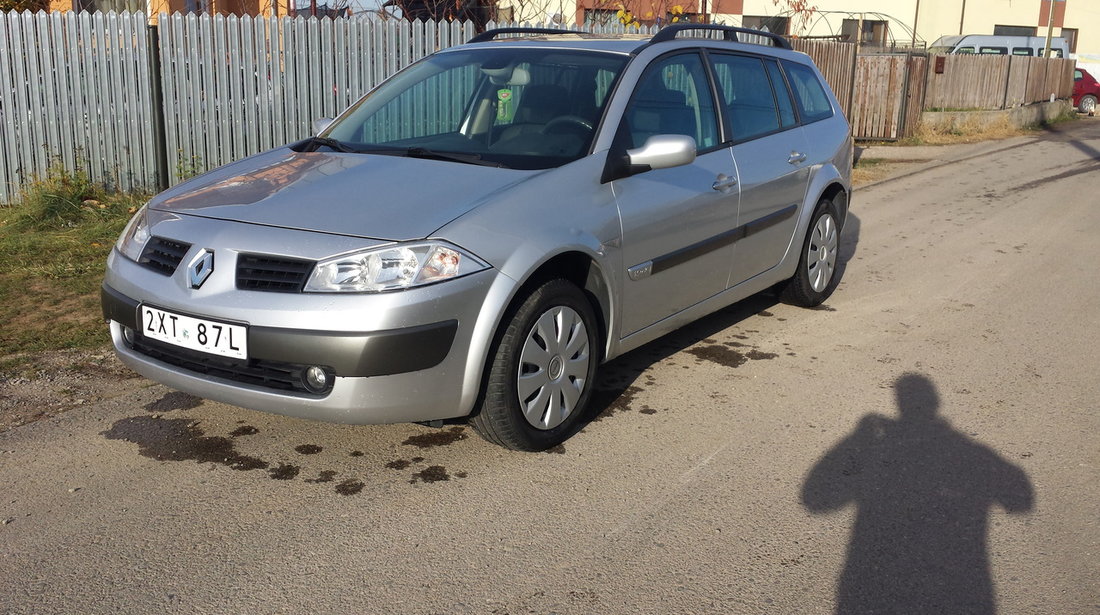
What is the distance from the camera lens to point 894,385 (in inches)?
198

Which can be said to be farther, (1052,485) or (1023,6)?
(1023,6)

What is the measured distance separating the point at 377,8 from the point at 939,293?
7.17m

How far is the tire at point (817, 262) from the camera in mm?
6316

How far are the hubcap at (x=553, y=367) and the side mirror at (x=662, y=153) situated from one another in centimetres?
74

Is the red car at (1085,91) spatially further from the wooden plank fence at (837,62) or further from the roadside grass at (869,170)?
Answer: the roadside grass at (869,170)

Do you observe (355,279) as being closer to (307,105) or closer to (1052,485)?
(1052,485)

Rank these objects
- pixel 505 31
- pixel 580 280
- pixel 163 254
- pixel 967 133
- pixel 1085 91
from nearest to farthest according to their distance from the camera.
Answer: pixel 163 254 < pixel 580 280 < pixel 505 31 < pixel 967 133 < pixel 1085 91

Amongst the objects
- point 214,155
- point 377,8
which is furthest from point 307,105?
point 377,8

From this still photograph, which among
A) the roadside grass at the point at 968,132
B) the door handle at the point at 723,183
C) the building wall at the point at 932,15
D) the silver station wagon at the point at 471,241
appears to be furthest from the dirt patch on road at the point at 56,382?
the building wall at the point at 932,15

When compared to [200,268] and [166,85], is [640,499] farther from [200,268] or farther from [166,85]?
[166,85]

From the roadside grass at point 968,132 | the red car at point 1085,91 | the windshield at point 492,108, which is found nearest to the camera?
the windshield at point 492,108

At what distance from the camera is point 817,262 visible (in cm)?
646

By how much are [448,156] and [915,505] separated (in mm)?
2390

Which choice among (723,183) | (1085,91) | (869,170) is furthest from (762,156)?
(1085,91)
